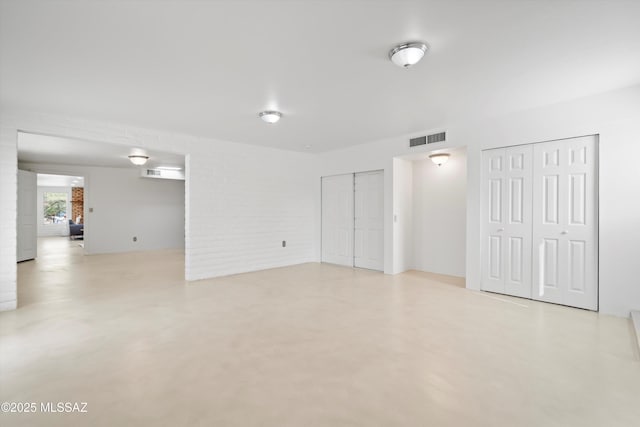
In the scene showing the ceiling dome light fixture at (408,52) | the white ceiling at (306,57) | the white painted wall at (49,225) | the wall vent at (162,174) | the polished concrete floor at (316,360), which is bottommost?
the polished concrete floor at (316,360)

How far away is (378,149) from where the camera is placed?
235 inches

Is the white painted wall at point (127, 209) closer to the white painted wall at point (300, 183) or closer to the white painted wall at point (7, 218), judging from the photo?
the white painted wall at point (300, 183)

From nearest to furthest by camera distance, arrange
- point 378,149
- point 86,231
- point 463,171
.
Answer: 1. point 463,171
2. point 378,149
3. point 86,231

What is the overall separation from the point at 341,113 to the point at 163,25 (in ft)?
8.10

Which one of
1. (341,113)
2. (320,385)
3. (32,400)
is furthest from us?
(341,113)

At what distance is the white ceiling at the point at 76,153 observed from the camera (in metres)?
5.74

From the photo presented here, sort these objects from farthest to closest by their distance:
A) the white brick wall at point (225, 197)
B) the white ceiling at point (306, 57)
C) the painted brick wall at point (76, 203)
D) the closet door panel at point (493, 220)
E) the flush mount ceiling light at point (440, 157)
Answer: the painted brick wall at point (76, 203) < the flush mount ceiling light at point (440, 157) < the closet door panel at point (493, 220) < the white brick wall at point (225, 197) < the white ceiling at point (306, 57)

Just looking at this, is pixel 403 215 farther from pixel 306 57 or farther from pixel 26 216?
pixel 26 216

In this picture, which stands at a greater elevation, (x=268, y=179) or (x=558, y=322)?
(x=268, y=179)

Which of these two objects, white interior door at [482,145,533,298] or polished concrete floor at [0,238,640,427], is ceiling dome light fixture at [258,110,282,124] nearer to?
polished concrete floor at [0,238,640,427]

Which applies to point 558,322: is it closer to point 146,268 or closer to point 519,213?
point 519,213

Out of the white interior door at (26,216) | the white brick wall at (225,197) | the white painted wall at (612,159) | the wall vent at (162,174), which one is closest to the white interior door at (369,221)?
the white brick wall at (225,197)

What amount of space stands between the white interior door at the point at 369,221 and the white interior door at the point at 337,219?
174mm

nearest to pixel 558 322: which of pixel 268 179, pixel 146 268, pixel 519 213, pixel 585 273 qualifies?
pixel 585 273
